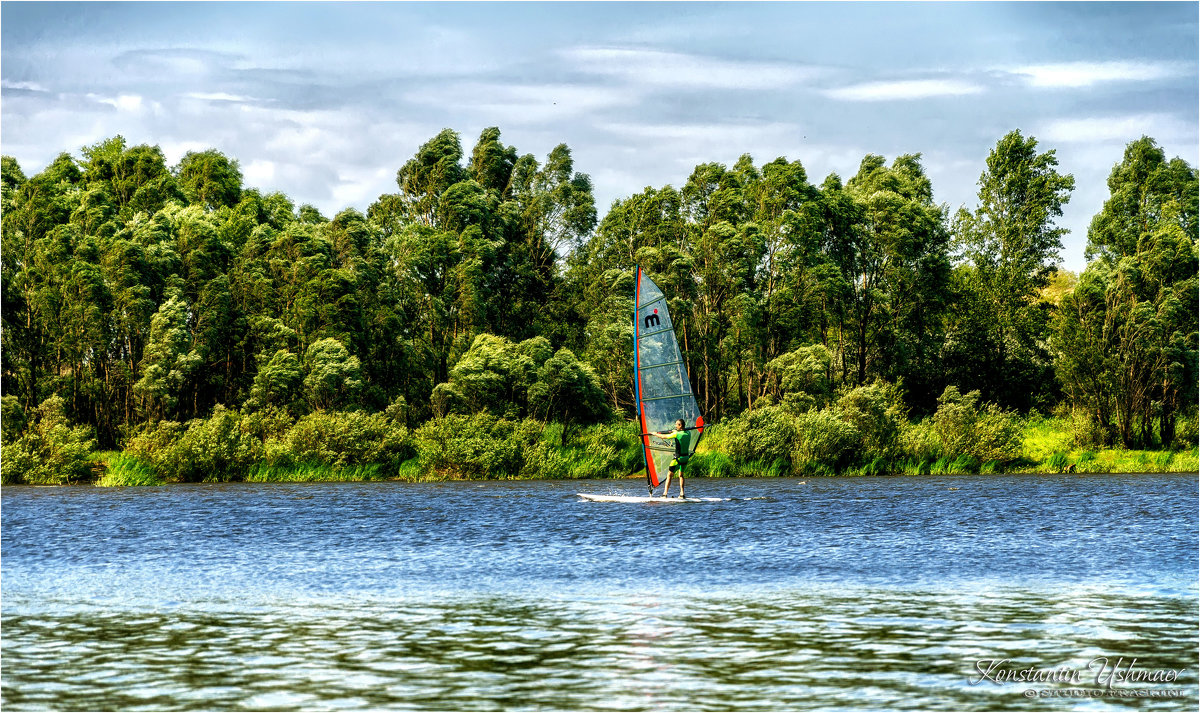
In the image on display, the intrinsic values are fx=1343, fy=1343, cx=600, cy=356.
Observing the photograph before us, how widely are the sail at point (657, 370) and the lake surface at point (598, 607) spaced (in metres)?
3.33

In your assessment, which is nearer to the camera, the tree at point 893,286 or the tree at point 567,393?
the tree at point 567,393

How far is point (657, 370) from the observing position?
4100cm

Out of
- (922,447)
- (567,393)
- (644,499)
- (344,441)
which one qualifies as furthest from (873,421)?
(344,441)

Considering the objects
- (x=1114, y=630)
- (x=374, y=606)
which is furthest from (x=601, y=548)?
(x=1114, y=630)

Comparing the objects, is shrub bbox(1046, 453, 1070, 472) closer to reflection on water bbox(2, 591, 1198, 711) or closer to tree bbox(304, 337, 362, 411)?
tree bbox(304, 337, 362, 411)

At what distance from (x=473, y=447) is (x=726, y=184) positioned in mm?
33934

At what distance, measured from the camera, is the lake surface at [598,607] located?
1460cm

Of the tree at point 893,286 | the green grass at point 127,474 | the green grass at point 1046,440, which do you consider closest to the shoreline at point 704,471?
the green grass at point 127,474

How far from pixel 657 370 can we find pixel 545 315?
151 feet

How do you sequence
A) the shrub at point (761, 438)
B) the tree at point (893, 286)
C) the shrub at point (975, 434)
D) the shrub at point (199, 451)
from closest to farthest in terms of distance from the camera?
the shrub at point (199, 451), the shrub at point (761, 438), the shrub at point (975, 434), the tree at point (893, 286)

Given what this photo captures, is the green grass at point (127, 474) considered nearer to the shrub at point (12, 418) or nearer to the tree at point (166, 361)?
the shrub at point (12, 418)

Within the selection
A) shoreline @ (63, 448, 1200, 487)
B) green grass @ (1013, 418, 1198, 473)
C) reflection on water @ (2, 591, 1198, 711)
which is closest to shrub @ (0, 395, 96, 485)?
shoreline @ (63, 448, 1200, 487)
